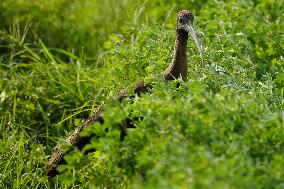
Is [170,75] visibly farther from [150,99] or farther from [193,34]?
[150,99]

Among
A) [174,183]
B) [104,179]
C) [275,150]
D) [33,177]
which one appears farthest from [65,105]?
[174,183]

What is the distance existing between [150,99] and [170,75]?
58.0 inches

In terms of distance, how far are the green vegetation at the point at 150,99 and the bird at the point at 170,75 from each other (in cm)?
9

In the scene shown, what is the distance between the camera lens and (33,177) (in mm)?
5426

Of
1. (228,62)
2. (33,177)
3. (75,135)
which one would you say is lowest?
(33,177)

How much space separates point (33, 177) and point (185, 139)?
1.87 metres

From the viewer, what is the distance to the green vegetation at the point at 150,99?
12.1 feet

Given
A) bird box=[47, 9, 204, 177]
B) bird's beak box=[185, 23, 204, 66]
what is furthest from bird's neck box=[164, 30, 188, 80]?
bird's beak box=[185, 23, 204, 66]

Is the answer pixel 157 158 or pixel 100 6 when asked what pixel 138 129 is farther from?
pixel 100 6

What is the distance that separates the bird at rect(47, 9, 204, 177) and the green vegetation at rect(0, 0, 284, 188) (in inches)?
3.5

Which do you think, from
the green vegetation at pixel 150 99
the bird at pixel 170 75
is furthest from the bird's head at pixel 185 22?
the green vegetation at pixel 150 99

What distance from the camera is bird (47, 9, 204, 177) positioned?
5172 mm

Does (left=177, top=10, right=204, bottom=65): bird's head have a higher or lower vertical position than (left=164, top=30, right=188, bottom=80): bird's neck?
higher

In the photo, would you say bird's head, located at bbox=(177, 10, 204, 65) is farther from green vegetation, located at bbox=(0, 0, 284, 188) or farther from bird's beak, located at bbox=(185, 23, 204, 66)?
green vegetation, located at bbox=(0, 0, 284, 188)
